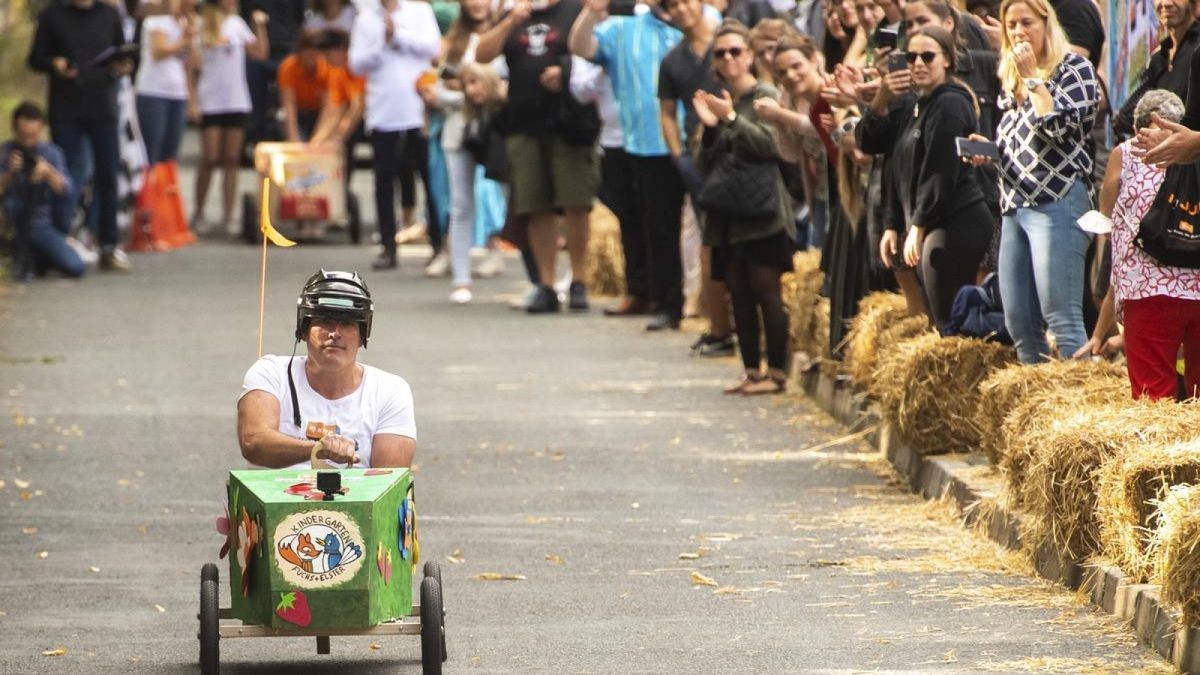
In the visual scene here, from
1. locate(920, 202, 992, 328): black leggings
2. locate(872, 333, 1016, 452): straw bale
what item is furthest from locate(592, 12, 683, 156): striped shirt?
locate(872, 333, 1016, 452): straw bale

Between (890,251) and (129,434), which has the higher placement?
(890,251)

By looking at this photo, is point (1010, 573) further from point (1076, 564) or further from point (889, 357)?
point (889, 357)

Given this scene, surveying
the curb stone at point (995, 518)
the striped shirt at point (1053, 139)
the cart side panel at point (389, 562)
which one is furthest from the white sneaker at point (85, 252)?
the cart side panel at point (389, 562)

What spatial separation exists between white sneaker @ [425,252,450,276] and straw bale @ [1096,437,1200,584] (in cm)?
1436

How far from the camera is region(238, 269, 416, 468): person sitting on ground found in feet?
24.5

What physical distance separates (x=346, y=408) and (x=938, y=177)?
173 inches

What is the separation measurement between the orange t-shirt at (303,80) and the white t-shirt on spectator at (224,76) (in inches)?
19.1

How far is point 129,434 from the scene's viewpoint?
13.1 meters

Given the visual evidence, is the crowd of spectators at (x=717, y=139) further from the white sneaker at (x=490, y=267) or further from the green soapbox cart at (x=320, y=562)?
the green soapbox cart at (x=320, y=562)

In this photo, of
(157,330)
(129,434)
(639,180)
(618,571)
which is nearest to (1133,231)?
(618,571)

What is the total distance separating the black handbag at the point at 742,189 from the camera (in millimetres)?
13852

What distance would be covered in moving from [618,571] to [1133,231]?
7.56ft

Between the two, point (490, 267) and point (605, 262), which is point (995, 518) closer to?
point (605, 262)

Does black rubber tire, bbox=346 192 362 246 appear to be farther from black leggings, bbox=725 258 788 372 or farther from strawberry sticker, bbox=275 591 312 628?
strawberry sticker, bbox=275 591 312 628
